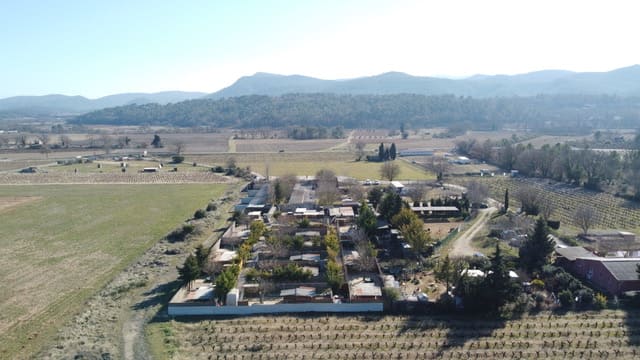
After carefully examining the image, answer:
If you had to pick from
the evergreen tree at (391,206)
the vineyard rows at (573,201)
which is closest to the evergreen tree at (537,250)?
the evergreen tree at (391,206)

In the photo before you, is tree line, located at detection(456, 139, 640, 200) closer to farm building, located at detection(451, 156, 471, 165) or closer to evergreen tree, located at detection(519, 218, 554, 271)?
farm building, located at detection(451, 156, 471, 165)

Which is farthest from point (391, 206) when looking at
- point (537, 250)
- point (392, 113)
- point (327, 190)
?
point (392, 113)

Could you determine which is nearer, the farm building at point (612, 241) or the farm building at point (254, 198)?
the farm building at point (612, 241)

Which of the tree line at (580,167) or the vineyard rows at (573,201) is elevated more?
the tree line at (580,167)

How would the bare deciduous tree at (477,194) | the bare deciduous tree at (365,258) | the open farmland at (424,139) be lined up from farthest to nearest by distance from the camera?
1. the open farmland at (424,139)
2. the bare deciduous tree at (477,194)
3. the bare deciduous tree at (365,258)

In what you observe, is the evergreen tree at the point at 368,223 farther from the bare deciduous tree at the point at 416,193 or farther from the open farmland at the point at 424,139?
the open farmland at the point at 424,139

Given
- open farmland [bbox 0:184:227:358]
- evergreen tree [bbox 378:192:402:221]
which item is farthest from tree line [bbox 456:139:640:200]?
open farmland [bbox 0:184:227:358]

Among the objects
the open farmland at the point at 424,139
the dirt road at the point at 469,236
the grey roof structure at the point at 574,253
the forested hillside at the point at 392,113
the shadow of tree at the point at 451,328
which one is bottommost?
the shadow of tree at the point at 451,328
